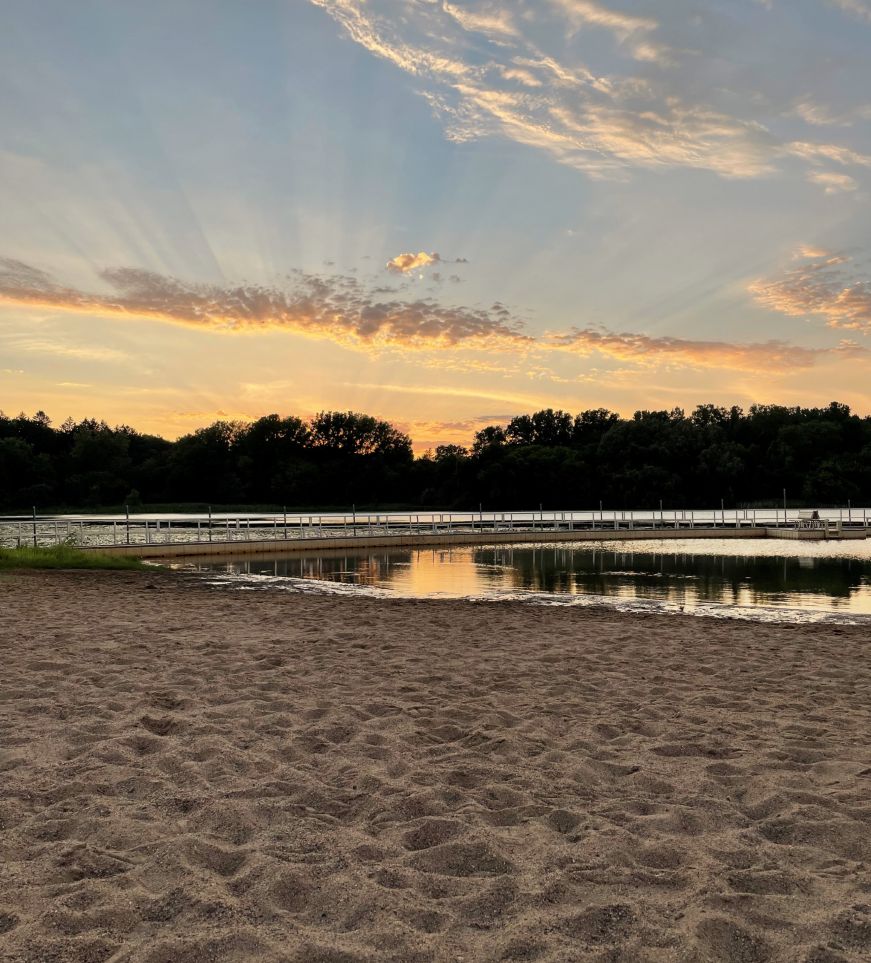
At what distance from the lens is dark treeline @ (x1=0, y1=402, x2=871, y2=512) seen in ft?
313

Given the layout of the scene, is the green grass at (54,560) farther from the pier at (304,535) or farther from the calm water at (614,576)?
the pier at (304,535)

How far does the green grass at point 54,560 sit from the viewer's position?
21125 mm

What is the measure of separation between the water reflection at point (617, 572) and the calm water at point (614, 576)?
3cm

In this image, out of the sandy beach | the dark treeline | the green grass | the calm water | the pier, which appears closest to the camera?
the sandy beach

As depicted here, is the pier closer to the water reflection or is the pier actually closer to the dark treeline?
the water reflection

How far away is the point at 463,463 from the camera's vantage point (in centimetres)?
10675

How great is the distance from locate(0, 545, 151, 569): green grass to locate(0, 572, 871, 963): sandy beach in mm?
14584

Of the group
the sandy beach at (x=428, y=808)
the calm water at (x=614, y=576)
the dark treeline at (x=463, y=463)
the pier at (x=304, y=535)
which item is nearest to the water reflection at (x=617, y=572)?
the calm water at (x=614, y=576)

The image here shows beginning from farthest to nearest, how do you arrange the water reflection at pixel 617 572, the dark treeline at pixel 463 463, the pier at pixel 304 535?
the dark treeline at pixel 463 463, the pier at pixel 304 535, the water reflection at pixel 617 572

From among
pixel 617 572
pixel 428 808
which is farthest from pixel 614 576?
pixel 428 808

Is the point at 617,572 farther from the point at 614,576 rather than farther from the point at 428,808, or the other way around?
the point at 428,808

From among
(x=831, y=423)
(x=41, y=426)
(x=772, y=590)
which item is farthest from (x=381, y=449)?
(x=772, y=590)

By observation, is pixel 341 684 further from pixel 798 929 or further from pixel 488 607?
pixel 488 607

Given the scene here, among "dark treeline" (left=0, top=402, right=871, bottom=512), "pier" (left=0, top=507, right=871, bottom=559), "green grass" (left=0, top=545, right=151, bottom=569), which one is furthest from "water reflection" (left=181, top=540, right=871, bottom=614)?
"dark treeline" (left=0, top=402, right=871, bottom=512)
